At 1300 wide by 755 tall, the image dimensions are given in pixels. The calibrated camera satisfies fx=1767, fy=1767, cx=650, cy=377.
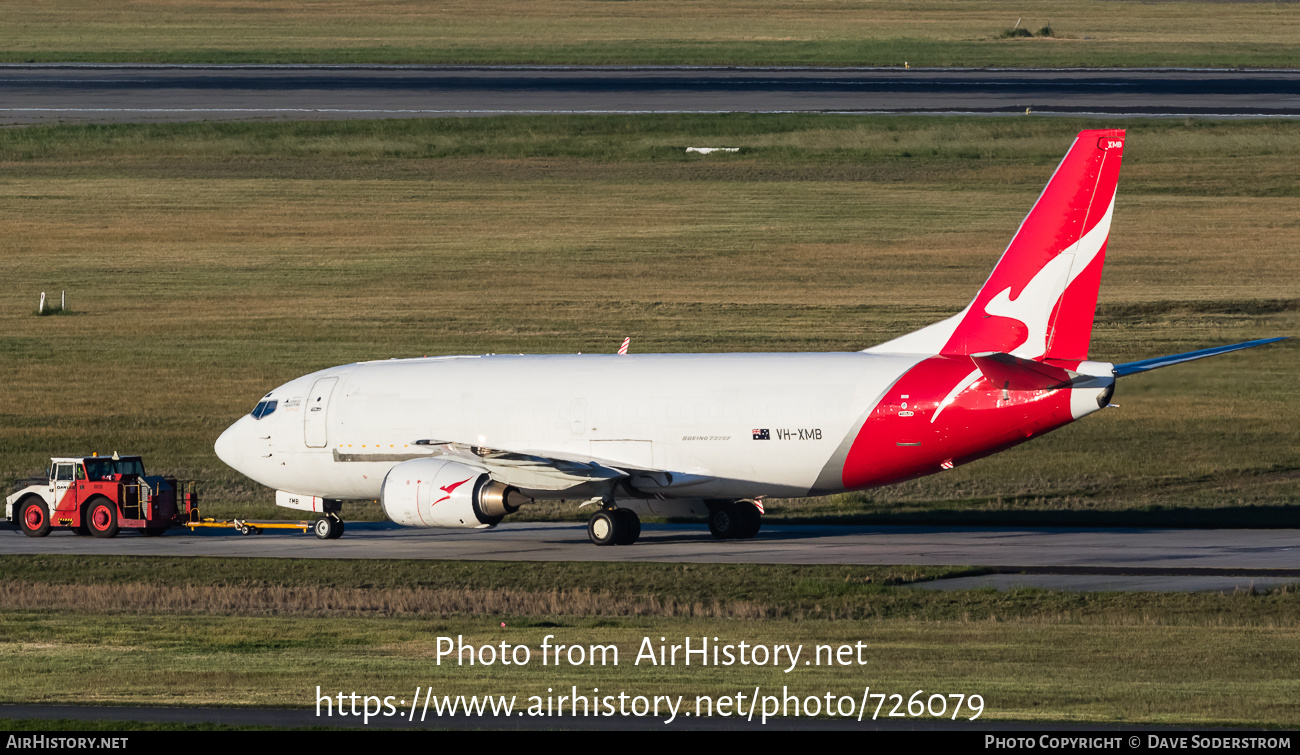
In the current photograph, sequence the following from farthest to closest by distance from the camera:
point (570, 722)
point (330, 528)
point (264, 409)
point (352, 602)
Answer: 1. point (264, 409)
2. point (330, 528)
3. point (352, 602)
4. point (570, 722)

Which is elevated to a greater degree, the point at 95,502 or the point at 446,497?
the point at 446,497

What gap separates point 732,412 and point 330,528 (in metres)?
10.1

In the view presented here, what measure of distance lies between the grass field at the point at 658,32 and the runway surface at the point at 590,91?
5.86 metres

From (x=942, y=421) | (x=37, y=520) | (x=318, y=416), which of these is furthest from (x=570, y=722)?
(x=37, y=520)

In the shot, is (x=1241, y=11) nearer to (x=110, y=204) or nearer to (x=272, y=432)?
(x=110, y=204)

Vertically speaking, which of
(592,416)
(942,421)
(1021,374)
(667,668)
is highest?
(1021,374)

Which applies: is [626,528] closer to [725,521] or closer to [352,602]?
[725,521]

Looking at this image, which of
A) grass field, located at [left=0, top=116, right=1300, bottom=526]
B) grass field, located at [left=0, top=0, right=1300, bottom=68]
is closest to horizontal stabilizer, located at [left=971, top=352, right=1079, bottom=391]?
grass field, located at [left=0, top=116, right=1300, bottom=526]

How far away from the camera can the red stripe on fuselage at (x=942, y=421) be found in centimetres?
3416

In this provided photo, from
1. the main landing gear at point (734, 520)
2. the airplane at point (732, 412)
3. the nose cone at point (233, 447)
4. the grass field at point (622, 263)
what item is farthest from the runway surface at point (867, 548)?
the grass field at point (622, 263)

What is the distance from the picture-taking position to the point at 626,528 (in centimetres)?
3747

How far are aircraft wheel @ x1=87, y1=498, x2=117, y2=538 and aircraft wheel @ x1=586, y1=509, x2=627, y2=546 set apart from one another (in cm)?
1122

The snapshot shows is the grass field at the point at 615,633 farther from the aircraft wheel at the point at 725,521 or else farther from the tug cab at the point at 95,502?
the aircraft wheel at the point at 725,521

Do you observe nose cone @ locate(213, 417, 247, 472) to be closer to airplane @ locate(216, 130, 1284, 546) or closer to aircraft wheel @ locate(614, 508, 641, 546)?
airplane @ locate(216, 130, 1284, 546)
